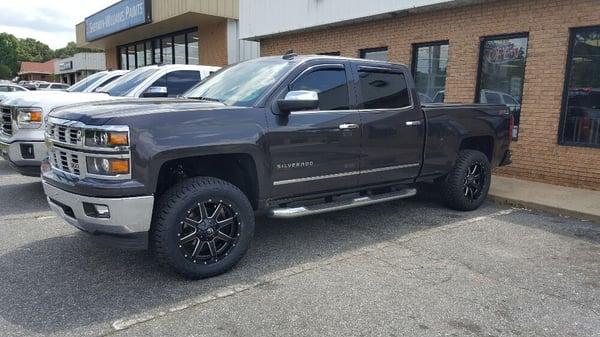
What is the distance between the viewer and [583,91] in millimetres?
7871

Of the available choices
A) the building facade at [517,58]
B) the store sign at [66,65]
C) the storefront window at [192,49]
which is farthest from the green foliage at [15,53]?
the building facade at [517,58]

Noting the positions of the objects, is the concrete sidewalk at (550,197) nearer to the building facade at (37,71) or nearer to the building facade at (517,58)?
Result: the building facade at (517,58)

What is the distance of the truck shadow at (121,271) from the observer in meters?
3.58

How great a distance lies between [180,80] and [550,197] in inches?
270

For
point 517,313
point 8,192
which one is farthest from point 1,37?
point 517,313

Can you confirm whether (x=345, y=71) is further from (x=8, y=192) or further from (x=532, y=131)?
(x=8, y=192)

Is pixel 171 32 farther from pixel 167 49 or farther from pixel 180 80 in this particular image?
pixel 180 80

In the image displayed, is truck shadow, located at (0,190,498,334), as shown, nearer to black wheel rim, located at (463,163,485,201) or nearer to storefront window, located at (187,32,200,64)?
black wheel rim, located at (463,163,485,201)

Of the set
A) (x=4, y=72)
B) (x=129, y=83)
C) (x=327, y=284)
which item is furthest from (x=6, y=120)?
(x=4, y=72)

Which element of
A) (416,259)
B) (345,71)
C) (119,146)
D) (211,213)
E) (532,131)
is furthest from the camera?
(532,131)

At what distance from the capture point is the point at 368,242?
17.5 feet

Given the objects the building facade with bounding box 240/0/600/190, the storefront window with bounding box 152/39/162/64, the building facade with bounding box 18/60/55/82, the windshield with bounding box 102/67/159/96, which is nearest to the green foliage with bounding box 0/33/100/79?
the building facade with bounding box 18/60/55/82

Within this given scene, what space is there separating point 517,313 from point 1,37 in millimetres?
113313

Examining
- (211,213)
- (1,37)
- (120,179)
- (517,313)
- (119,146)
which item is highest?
(1,37)
